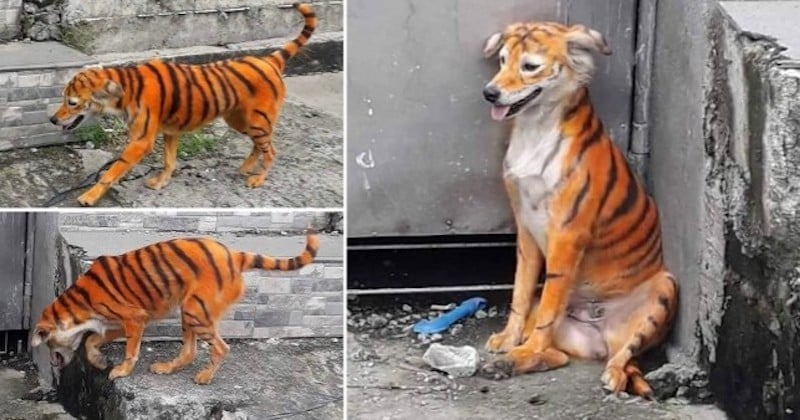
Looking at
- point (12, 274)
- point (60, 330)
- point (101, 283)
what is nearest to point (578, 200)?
point (101, 283)

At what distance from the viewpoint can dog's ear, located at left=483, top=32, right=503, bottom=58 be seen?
14.3ft

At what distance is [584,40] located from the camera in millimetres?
4246

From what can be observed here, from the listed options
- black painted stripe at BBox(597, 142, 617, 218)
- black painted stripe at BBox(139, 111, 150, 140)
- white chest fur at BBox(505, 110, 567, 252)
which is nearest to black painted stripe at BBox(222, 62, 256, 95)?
black painted stripe at BBox(139, 111, 150, 140)

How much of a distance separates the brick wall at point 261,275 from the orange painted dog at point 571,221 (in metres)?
0.62

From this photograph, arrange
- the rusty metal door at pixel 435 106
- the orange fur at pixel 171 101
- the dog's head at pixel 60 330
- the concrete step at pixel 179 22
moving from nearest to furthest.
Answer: the dog's head at pixel 60 330 < the orange fur at pixel 171 101 < the rusty metal door at pixel 435 106 < the concrete step at pixel 179 22

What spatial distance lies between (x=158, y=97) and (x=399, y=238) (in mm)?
1049

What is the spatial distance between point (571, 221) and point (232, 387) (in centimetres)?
129

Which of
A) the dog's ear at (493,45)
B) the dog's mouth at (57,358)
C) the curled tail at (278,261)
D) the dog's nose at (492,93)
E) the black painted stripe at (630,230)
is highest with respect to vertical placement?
the dog's ear at (493,45)

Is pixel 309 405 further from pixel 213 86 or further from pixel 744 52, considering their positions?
pixel 744 52

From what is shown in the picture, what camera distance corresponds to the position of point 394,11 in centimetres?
442

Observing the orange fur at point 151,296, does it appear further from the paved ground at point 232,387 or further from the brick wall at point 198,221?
the brick wall at point 198,221

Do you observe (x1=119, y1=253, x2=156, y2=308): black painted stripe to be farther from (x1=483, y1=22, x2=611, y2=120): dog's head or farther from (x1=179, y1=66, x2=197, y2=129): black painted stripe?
(x1=483, y1=22, x2=611, y2=120): dog's head

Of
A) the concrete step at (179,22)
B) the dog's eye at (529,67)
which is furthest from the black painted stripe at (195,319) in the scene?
the concrete step at (179,22)

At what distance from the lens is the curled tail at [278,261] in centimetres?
417
